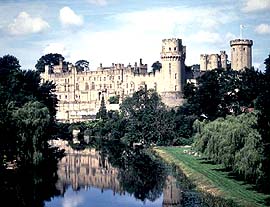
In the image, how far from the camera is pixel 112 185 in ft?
113

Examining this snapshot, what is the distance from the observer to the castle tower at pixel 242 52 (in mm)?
73688

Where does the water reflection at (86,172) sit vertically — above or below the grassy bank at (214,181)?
below

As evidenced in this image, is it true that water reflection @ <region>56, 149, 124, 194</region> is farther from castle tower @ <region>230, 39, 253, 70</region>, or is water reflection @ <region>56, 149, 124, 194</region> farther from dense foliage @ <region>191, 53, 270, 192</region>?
castle tower @ <region>230, 39, 253, 70</region>

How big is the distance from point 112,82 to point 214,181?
2572 inches

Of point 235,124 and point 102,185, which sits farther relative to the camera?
point 102,185

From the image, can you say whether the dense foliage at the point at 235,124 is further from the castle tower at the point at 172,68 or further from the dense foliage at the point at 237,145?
the castle tower at the point at 172,68

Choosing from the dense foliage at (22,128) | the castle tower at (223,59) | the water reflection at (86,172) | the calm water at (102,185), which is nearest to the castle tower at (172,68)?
the castle tower at (223,59)

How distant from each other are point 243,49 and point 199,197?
159 feet

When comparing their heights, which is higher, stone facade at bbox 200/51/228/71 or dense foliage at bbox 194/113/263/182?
stone facade at bbox 200/51/228/71

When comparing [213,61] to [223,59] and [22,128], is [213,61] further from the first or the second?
[22,128]

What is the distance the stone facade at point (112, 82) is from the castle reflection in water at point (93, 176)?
92.7 feet

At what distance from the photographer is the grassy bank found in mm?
24323

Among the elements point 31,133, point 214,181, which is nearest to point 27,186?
point 31,133

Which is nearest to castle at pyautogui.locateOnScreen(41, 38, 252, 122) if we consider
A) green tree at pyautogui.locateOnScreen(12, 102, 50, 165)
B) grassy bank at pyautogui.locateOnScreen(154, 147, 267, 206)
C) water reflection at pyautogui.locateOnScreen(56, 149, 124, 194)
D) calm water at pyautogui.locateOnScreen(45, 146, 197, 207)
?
water reflection at pyautogui.locateOnScreen(56, 149, 124, 194)
